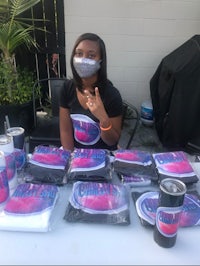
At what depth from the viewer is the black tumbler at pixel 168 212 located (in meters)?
0.71

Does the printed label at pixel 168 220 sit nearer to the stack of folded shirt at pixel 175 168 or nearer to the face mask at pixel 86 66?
the stack of folded shirt at pixel 175 168

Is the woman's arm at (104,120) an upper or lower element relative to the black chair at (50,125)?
upper

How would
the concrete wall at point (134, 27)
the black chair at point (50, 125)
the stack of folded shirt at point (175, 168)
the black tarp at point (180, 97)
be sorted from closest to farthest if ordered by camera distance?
1. the stack of folded shirt at point (175, 168)
2. the black chair at point (50, 125)
3. the black tarp at point (180, 97)
4. the concrete wall at point (134, 27)

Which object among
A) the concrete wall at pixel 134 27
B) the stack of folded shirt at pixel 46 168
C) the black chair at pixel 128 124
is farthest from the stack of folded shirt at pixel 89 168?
the concrete wall at pixel 134 27

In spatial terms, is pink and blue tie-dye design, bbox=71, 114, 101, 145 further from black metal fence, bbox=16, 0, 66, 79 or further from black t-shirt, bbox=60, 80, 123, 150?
black metal fence, bbox=16, 0, 66, 79

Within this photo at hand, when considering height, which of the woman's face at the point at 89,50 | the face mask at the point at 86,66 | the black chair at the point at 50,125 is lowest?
the black chair at the point at 50,125

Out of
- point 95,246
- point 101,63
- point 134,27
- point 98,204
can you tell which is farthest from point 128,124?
point 95,246

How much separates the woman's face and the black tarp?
1.03m

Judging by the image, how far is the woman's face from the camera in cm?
135

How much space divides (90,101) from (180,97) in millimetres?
1185

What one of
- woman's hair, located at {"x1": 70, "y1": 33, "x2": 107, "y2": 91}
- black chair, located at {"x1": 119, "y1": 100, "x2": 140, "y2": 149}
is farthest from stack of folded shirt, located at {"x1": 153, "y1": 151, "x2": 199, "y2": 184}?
black chair, located at {"x1": 119, "y1": 100, "x2": 140, "y2": 149}

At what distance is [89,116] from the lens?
4.77 feet

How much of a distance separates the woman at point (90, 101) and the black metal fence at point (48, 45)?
1381mm

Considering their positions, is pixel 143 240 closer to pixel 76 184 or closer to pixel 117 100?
pixel 76 184
